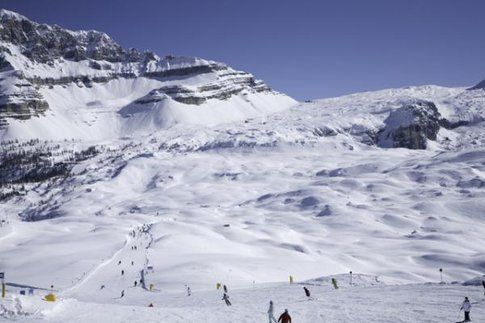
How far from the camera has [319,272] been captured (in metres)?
66.9

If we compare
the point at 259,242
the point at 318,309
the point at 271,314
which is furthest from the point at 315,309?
the point at 259,242

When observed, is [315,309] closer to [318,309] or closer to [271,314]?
[318,309]

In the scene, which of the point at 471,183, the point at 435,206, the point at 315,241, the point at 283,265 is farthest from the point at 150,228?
the point at 471,183

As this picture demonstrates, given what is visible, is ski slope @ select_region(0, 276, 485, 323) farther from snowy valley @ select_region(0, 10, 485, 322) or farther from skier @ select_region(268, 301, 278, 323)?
skier @ select_region(268, 301, 278, 323)

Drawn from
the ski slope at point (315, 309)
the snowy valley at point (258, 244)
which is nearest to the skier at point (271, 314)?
the ski slope at point (315, 309)

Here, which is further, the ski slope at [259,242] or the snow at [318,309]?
the ski slope at [259,242]

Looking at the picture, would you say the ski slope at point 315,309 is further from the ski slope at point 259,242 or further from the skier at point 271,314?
the skier at point 271,314

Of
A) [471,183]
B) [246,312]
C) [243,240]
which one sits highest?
[471,183]

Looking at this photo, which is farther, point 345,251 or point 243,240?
point 243,240

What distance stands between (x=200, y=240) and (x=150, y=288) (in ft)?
124

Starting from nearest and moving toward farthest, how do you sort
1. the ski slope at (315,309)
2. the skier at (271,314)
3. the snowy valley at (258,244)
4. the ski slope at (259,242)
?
the skier at (271,314), the ski slope at (315,309), the snowy valley at (258,244), the ski slope at (259,242)

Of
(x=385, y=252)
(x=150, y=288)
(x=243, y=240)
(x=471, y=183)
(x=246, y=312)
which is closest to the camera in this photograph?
(x=246, y=312)

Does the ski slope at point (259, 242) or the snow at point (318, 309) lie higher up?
the ski slope at point (259, 242)

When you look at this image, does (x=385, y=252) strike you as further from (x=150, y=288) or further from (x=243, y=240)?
(x=150, y=288)
